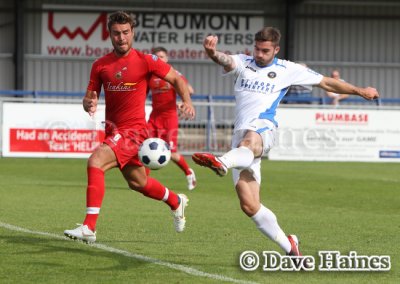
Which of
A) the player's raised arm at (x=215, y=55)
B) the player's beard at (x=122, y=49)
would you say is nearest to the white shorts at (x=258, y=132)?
the player's raised arm at (x=215, y=55)

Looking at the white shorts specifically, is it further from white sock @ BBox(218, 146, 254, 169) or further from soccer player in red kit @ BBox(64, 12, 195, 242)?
soccer player in red kit @ BBox(64, 12, 195, 242)

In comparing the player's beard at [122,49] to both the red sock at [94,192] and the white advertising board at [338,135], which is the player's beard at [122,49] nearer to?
the red sock at [94,192]

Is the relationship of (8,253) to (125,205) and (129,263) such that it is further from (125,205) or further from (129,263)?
(125,205)

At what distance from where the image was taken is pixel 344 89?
29.0ft

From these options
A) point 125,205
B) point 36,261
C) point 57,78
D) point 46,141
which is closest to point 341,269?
point 36,261

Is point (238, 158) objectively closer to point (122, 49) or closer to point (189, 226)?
point (122, 49)

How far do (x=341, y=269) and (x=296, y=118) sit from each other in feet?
52.8

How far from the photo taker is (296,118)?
2444 cm

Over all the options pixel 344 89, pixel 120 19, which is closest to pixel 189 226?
pixel 120 19

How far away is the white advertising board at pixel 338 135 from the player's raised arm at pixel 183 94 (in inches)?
584

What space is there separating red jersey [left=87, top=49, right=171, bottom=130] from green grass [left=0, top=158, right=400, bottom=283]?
4.03ft

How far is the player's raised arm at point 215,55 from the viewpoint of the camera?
8398 mm

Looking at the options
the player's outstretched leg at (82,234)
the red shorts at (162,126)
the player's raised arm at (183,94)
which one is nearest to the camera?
the player's outstretched leg at (82,234)

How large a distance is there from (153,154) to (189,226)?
237 cm
